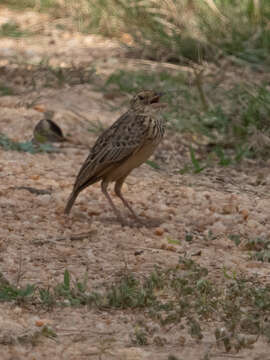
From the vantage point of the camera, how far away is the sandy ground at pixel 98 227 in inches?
154

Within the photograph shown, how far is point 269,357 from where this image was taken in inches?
144

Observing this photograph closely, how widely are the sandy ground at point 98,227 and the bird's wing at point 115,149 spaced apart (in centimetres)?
36

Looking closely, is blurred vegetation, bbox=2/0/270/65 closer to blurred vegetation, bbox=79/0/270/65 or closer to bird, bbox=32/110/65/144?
blurred vegetation, bbox=79/0/270/65

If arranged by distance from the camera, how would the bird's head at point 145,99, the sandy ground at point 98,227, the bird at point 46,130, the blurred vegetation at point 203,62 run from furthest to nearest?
the blurred vegetation at point 203,62
the bird at point 46,130
the bird's head at point 145,99
the sandy ground at point 98,227

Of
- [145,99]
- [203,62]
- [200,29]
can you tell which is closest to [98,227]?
[145,99]

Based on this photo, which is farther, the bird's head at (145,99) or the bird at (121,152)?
the bird's head at (145,99)

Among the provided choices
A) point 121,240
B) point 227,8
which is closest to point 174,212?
point 121,240

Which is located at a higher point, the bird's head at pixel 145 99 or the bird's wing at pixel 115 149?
the bird's head at pixel 145 99

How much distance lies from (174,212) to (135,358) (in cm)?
254

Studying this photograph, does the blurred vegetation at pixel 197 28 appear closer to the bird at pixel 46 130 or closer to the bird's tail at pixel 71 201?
the bird at pixel 46 130

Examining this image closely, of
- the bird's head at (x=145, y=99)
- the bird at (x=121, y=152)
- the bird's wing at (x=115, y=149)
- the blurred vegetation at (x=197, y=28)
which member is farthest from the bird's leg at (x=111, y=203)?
the blurred vegetation at (x=197, y=28)

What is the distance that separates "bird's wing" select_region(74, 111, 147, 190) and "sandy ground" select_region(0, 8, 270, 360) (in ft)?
1.19

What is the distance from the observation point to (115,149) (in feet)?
19.2

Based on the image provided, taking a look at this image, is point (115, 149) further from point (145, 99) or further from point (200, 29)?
point (200, 29)
